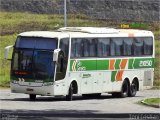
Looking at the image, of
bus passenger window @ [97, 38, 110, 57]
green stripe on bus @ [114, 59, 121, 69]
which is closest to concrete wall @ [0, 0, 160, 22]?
green stripe on bus @ [114, 59, 121, 69]

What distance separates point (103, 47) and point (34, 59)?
4598 millimetres

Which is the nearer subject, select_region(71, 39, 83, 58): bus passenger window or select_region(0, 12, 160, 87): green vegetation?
select_region(71, 39, 83, 58): bus passenger window

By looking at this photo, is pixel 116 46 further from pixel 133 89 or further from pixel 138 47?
pixel 133 89

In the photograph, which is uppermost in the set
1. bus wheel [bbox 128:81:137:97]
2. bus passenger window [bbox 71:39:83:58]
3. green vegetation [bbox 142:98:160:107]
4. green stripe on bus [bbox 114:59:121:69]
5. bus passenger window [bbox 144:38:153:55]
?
bus passenger window [bbox 71:39:83:58]

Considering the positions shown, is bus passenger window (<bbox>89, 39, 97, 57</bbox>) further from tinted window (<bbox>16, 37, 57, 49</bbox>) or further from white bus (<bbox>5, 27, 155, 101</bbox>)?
tinted window (<bbox>16, 37, 57, 49</bbox>)

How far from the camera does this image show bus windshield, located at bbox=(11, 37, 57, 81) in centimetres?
3325

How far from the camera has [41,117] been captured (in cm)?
2406

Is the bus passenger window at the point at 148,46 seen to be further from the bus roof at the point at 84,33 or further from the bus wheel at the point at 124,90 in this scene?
the bus wheel at the point at 124,90

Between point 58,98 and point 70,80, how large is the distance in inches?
109

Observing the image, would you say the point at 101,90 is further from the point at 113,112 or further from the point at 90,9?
the point at 90,9

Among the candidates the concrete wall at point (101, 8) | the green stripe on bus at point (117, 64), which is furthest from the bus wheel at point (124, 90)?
the concrete wall at point (101, 8)

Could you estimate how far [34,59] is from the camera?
33500 mm

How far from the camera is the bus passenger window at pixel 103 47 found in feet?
120

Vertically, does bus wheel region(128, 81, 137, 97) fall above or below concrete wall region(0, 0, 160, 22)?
below
